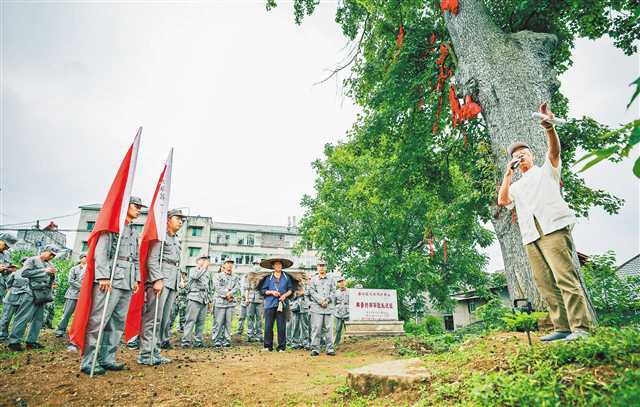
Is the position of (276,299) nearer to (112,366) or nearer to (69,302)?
(112,366)

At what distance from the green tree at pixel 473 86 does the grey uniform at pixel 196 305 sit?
5596mm

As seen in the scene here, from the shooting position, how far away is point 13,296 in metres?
7.40

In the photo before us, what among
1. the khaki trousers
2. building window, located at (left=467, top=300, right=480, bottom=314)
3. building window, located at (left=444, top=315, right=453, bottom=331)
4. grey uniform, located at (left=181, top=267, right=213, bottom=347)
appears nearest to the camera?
the khaki trousers

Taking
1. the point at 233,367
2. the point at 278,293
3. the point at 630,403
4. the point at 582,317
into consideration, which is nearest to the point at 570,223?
the point at 582,317

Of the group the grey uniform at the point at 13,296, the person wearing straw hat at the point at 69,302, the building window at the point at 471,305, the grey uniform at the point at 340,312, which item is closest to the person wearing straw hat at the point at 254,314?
the grey uniform at the point at 340,312

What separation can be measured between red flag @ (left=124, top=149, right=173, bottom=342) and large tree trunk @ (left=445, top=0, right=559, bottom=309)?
5.73 metres

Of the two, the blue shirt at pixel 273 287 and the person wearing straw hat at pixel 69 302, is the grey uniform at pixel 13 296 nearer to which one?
the person wearing straw hat at pixel 69 302

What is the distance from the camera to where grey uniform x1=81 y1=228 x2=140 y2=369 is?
444 cm

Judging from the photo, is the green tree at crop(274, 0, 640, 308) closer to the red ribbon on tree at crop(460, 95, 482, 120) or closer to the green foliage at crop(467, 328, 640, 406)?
the red ribbon on tree at crop(460, 95, 482, 120)

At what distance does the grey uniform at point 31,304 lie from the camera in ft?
22.4

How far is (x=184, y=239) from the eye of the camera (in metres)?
40.3

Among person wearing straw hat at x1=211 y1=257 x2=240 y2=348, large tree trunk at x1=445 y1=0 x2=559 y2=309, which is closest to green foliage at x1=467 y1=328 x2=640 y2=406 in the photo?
large tree trunk at x1=445 y1=0 x2=559 y2=309

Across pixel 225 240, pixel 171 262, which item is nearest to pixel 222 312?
pixel 171 262

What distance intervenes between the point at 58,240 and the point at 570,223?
48592mm
